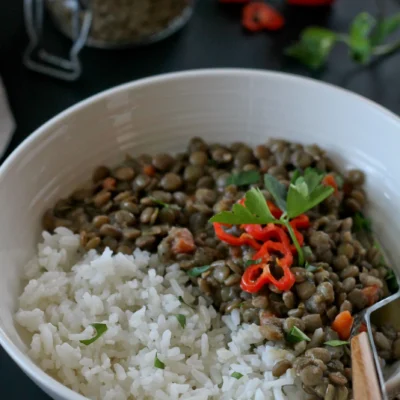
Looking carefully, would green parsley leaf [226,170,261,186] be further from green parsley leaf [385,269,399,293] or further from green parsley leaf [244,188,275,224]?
green parsley leaf [385,269,399,293]

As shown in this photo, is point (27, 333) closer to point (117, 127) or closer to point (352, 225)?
point (117, 127)

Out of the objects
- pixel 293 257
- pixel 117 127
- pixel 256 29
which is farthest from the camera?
pixel 256 29

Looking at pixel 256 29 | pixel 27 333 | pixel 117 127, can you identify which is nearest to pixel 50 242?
pixel 27 333

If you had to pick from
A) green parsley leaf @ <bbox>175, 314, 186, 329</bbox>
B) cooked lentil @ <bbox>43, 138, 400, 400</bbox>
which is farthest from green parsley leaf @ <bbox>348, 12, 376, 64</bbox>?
green parsley leaf @ <bbox>175, 314, 186, 329</bbox>

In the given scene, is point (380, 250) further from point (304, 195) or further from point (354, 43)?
point (354, 43)

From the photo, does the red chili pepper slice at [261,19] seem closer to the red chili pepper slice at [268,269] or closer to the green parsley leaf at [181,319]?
the red chili pepper slice at [268,269]

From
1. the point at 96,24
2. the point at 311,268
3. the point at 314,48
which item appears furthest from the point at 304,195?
the point at 96,24
